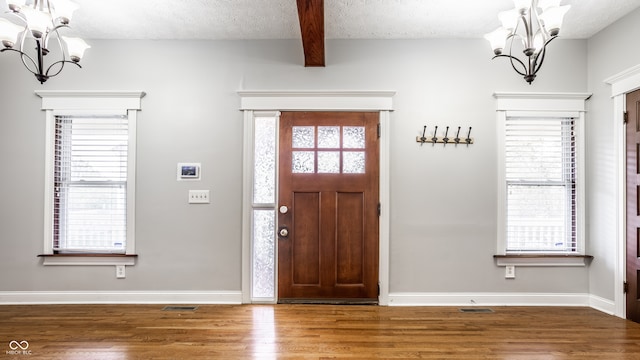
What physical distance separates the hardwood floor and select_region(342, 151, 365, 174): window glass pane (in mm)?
1298

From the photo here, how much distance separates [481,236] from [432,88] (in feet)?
4.97

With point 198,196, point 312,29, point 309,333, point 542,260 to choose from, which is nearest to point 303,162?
point 198,196

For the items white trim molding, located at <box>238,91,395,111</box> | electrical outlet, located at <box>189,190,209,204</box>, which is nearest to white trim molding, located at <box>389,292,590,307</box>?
white trim molding, located at <box>238,91,395,111</box>

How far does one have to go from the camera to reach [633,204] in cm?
308

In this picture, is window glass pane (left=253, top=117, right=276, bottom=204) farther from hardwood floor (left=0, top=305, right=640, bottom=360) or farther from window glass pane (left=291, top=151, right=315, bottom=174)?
hardwood floor (left=0, top=305, right=640, bottom=360)

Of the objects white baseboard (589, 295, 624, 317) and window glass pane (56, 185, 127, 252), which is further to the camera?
window glass pane (56, 185, 127, 252)

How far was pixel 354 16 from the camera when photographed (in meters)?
3.15

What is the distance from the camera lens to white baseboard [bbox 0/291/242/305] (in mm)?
3486

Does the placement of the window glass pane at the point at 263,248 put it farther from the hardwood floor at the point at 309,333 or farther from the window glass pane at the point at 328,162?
the window glass pane at the point at 328,162

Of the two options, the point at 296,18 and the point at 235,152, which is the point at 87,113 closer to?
the point at 235,152

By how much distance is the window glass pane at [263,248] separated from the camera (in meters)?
3.55

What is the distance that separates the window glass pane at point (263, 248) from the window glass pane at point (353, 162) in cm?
84

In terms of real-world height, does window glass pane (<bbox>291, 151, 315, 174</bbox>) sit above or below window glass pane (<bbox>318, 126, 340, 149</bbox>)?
below

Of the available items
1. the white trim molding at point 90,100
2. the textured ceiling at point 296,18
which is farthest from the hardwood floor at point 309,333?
the textured ceiling at point 296,18
